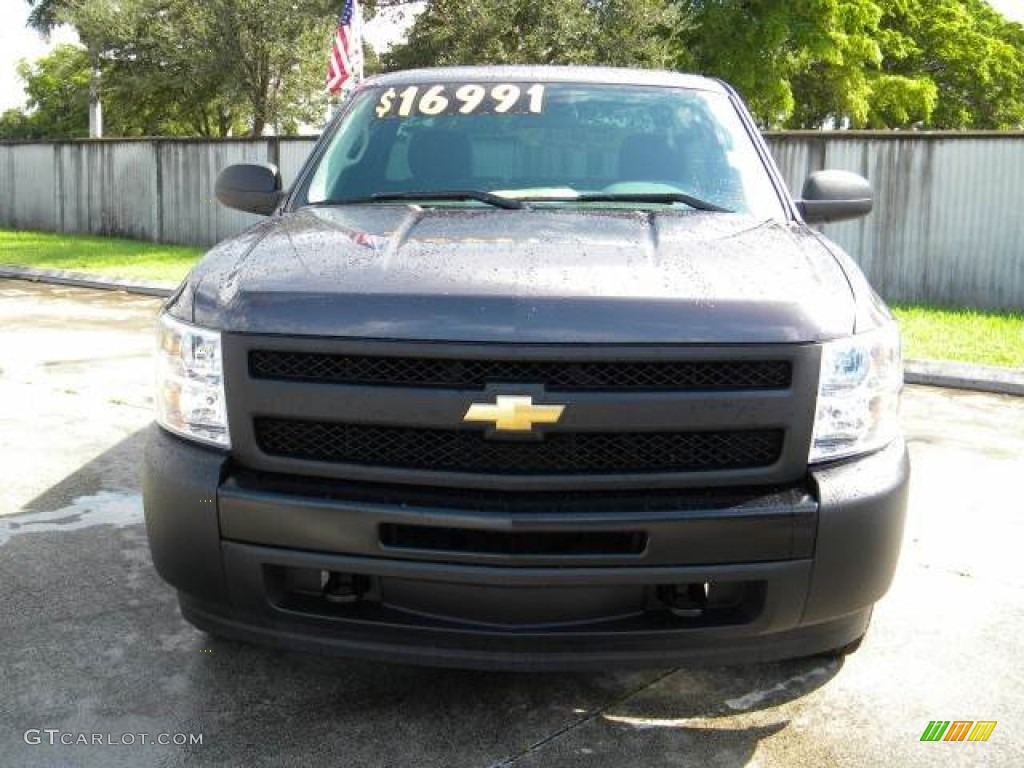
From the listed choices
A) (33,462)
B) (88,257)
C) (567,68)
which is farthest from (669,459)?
(88,257)

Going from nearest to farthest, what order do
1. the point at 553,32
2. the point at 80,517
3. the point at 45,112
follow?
the point at 80,517 → the point at 553,32 → the point at 45,112

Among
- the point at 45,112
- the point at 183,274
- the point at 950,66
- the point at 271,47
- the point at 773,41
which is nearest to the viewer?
the point at 183,274

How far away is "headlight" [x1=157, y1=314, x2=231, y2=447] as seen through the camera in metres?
2.64

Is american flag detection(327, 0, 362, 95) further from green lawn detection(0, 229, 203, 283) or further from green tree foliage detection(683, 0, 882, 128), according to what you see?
green tree foliage detection(683, 0, 882, 128)

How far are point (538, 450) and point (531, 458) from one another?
0.02 m

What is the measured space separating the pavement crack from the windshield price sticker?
2136 millimetres

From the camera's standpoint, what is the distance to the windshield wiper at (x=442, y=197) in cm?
348

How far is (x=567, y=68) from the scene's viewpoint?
14.7ft

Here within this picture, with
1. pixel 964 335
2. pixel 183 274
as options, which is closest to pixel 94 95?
pixel 183 274

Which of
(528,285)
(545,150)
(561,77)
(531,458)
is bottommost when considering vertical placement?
(531,458)

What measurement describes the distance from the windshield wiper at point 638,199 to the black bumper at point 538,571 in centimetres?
123

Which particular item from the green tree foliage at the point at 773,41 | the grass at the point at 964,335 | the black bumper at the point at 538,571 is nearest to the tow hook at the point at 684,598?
the black bumper at the point at 538,571

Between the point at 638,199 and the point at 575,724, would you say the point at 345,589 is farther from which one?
the point at 638,199

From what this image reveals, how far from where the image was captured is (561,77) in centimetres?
430
